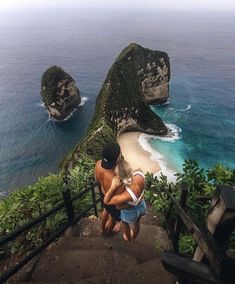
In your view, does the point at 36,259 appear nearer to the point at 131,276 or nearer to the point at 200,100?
the point at 131,276

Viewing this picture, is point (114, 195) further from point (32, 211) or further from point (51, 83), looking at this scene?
point (51, 83)

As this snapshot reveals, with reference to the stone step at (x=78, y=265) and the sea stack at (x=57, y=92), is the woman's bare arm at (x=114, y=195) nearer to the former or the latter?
the stone step at (x=78, y=265)

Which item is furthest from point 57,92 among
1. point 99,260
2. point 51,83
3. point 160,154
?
point 99,260

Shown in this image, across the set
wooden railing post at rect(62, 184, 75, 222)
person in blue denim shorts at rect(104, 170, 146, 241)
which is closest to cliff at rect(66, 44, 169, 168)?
wooden railing post at rect(62, 184, 75, 222)

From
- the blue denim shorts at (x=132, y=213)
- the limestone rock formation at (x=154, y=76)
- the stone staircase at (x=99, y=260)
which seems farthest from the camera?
the limestone rock formation at (x=154, y=76)

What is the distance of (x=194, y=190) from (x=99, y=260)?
9.82 feet

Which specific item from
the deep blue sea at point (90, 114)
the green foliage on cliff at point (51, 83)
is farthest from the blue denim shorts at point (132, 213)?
the green foliage on cliff at point (51, 83)

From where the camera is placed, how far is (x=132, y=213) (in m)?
6.00

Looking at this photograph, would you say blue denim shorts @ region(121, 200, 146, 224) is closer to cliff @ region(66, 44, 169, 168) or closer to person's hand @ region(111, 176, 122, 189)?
person's hand @ region(111, 176, 122, 189)

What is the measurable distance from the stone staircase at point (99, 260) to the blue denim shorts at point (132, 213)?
1.87 ft

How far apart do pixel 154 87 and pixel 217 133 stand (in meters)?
17.8

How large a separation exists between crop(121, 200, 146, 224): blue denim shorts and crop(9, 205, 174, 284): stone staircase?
57 cm

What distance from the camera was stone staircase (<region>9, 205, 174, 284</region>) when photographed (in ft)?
16.1

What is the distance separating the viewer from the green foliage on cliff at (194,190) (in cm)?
555
